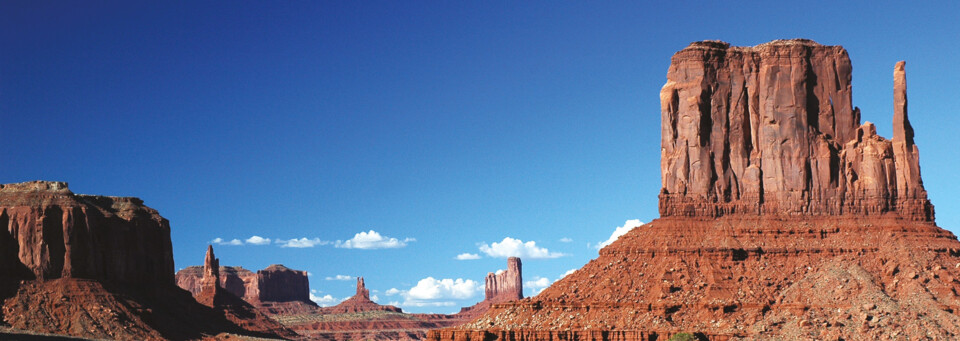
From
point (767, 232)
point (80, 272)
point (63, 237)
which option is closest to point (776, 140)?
point (767, 232)

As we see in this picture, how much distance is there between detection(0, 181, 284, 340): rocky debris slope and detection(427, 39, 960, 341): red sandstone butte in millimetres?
40367

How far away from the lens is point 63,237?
414 feet

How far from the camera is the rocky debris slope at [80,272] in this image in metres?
118

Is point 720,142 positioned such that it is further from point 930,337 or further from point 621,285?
point 930,337

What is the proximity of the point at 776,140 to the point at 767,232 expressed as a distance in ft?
26.4

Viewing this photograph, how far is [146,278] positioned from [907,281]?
82725 mm

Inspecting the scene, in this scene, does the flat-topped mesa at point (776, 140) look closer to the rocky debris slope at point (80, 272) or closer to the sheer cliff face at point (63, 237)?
the rocky debris slope at point (80, 272)

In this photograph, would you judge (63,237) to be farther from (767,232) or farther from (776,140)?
(776,140)

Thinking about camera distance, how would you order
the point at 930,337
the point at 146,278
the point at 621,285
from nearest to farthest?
the point at 930,337 < the point at 621,285 < the point at 146,278

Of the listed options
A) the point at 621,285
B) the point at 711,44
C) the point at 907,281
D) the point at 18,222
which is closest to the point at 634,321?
the point at 621,285

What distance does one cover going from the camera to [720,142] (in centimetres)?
10200

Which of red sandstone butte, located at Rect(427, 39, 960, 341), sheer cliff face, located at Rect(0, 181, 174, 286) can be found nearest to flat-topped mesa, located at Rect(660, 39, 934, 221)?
red sandstone butte, located at Rect(427, 39, 960, 341)

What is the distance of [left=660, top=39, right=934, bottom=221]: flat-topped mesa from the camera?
97438 mm

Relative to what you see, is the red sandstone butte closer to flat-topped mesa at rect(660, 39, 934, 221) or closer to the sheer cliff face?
flat-topped mesa at rect(660, 39, 934, 221)
